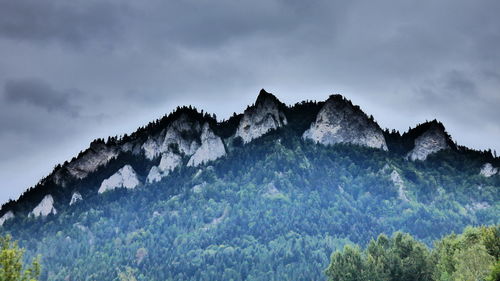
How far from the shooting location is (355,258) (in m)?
126

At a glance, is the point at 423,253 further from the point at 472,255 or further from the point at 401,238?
the point at 472,255

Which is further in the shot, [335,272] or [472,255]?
[335,272]

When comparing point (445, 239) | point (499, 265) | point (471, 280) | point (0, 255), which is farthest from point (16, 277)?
point (445, 239)

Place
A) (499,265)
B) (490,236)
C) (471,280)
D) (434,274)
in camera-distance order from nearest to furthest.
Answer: (499,265), (471,280), (490,236), (434,274)

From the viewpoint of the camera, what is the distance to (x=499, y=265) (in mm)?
71875

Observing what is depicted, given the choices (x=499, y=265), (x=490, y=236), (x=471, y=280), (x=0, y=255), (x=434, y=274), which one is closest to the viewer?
(x=0, y=255)

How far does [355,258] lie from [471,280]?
36.2m

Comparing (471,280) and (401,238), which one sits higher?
(401,238)

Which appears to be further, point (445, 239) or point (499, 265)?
point (445, 239)

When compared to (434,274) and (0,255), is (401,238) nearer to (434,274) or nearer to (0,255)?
(434,274)

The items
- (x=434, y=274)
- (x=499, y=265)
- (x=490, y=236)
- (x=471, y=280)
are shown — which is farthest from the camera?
(x=434, y=274)

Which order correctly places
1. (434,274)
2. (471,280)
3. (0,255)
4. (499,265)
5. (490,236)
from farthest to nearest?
(434,274)
(490,236)
(471,280)
(499,265)
(0,255)

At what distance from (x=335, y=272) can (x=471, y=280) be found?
3744 centimetres

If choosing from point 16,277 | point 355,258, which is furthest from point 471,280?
point 16,277
